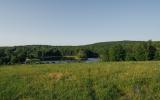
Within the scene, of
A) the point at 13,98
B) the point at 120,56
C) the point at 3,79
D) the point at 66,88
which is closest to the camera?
the point at 13,98

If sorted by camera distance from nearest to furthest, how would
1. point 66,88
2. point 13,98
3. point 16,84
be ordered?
point 13,98, point 66,88, point 16,84

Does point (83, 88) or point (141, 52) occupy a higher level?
point (141, 52)

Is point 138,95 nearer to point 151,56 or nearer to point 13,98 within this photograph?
point 13,98

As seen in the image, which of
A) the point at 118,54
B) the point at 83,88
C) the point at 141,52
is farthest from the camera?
the point at 118,54

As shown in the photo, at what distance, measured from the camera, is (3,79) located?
20109mm

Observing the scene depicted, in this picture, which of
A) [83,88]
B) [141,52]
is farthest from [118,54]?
[83,88]

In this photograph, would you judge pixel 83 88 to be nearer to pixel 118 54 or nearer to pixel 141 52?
pixel 141 52

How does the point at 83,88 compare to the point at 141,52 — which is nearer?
the point at 83,88

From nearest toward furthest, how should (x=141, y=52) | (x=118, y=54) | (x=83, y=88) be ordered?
(x=83, y=88) → (x=141, y=52) → (x=118, y=54)

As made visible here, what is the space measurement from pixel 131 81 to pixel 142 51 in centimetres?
7718

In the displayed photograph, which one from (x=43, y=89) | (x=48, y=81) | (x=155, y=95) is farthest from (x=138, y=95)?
(x=48, y=81)

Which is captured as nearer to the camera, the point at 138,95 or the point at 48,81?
the point at 138,95

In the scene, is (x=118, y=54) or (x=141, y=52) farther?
(x=118, y=54)

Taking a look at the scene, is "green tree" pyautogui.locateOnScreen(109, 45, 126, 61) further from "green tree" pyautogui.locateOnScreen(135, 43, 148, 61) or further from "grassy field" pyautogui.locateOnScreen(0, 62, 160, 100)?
"grassy field" pyautogui.locateOnScreen(0, 62, 160, 100)
